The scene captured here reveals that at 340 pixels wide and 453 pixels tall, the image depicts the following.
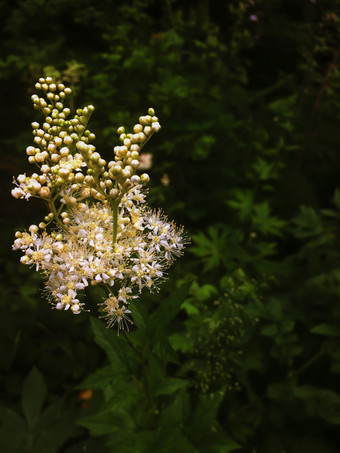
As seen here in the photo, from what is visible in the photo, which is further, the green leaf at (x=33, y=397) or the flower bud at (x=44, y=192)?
the green leaf at (x=33, y=397)

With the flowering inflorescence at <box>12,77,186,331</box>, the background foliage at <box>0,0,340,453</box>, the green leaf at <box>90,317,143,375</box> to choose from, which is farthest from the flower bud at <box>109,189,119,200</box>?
the green leaf at <box>90,317,143,375</box>

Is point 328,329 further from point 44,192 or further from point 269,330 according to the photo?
point 44,192

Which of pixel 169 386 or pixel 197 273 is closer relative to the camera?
pixel 169 386

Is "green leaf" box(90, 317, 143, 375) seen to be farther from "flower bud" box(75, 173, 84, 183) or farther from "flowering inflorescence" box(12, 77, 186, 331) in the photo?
"flower bud" box(75, 173, 84, 183)

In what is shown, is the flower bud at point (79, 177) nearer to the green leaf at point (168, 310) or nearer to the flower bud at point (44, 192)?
the flower bud at point (44, 192)

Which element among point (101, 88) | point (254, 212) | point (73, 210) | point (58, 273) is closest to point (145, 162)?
point (101, 88)

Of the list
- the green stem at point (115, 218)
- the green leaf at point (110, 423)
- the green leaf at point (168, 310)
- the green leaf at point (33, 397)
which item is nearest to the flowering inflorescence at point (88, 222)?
the green stem at point (115, 218)

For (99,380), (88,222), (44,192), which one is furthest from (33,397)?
(44,192)
